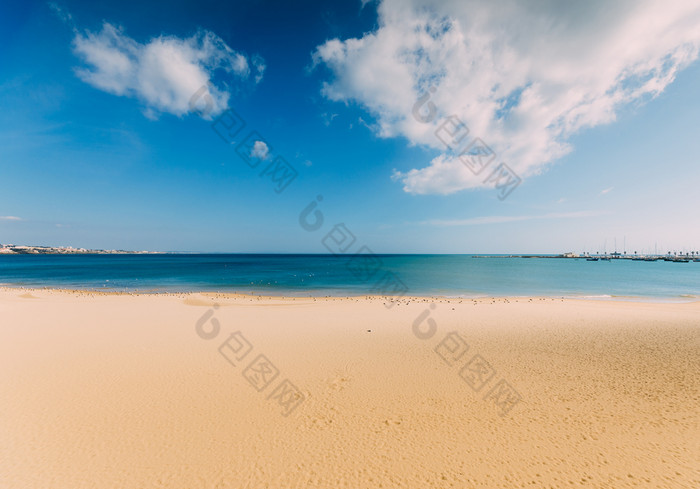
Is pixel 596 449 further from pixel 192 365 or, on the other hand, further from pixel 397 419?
pixel 192 365

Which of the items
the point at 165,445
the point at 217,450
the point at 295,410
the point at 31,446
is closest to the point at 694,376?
the point at 295,410

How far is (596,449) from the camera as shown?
6477 mm

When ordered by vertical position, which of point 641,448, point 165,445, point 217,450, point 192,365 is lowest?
point 641,448

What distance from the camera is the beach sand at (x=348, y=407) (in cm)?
591

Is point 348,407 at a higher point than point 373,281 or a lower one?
higher

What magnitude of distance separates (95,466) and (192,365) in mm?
5035

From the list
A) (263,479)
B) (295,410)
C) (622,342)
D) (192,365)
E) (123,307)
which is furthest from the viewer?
(123,307)

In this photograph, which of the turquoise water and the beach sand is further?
the turquoise water

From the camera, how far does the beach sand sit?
591 centimetres

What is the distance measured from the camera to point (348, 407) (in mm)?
8242

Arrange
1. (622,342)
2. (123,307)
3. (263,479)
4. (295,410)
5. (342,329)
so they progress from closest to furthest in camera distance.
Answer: (263,479) < (295,410) < (622,342) < (342,329) < (123,307)

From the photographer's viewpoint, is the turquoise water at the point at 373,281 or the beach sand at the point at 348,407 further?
Result: the turquoise water at the point at 373,281

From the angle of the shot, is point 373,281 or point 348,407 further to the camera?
point 373,281

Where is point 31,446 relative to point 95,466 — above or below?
above
